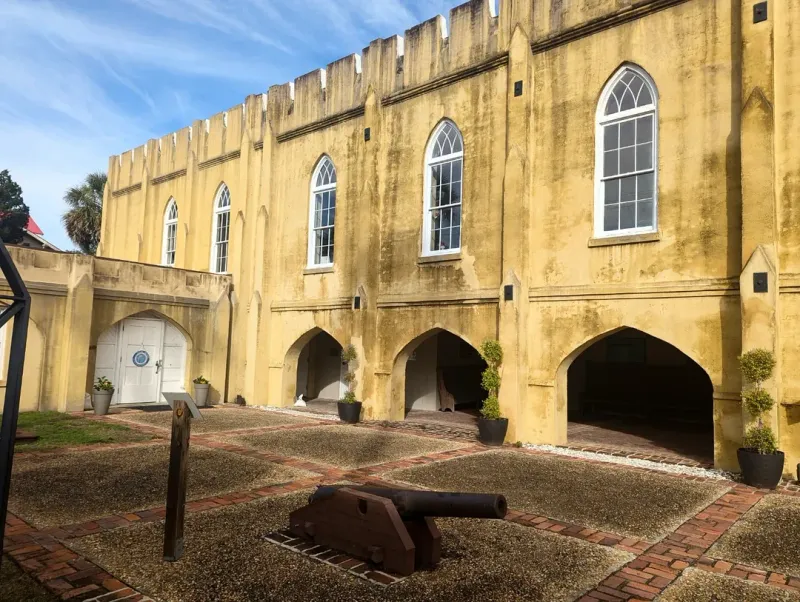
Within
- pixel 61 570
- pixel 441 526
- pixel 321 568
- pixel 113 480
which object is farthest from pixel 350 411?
Answer: pixel 61 570

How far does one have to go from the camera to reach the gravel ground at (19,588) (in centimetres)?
412

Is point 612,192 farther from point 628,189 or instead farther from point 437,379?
point 437,379

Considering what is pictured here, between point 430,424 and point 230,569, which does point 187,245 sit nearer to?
point 430,424

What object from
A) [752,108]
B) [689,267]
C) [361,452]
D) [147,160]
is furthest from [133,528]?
[147,160]

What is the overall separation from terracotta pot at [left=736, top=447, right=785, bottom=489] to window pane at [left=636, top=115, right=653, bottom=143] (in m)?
5.70

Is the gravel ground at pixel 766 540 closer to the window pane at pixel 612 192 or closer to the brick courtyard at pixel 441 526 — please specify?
the brick courtyard at pixel 441 526

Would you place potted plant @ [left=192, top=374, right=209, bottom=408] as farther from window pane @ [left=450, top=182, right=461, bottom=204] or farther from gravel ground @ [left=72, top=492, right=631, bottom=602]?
gravel ground @ [left=72, top=492, right=631, bottom=602]

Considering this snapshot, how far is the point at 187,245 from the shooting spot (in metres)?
20.9

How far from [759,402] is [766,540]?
316 centimetres

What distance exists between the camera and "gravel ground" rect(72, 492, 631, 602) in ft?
14.3

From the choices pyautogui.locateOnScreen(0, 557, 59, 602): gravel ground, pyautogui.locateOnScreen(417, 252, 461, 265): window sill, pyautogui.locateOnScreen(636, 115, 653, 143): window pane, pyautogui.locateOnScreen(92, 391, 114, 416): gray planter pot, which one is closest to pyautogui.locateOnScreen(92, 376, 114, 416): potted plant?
pyautogui.locateOnScreen(92, 391, 114, 416): gray planter pot

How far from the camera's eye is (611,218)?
11.2 m

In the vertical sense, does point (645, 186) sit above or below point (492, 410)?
above

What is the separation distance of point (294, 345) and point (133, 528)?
11.4 m
